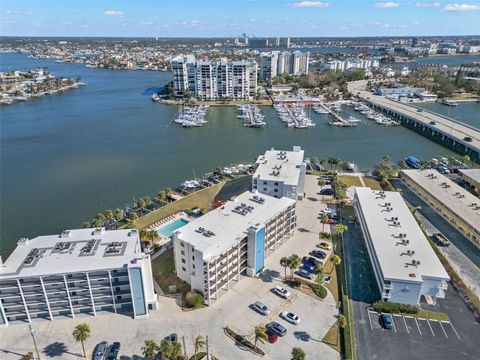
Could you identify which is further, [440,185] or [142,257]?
[440,185]

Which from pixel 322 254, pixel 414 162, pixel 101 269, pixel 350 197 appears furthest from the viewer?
pixel 414 162

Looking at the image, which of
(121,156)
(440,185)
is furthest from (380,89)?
(121,156)

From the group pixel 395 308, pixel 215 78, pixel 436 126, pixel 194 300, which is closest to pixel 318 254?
pixel 395 308

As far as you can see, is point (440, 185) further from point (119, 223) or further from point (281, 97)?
point (281, 97)

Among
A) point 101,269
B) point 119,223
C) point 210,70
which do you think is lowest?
point 119,223

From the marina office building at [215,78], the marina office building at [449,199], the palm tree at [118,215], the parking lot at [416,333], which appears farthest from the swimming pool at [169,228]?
the marina office building at [215,78]

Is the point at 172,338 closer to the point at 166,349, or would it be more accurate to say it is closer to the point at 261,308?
the point at 166,349
